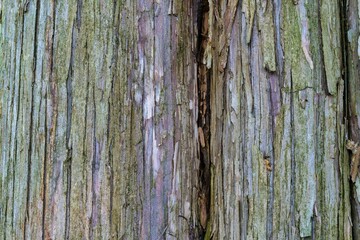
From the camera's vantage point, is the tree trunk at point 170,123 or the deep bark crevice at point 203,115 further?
the deep bark crevice at point 203,115

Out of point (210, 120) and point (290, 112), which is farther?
point (210, 120)

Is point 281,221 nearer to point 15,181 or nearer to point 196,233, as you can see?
point 196,233

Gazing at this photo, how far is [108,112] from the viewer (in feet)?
3.83

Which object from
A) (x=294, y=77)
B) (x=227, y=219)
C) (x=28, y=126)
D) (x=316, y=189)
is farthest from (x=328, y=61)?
(x=28, y=126)

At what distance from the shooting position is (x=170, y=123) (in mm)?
1200

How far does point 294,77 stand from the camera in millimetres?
1151

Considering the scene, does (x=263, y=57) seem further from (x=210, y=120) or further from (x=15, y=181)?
(x=15, y=181)

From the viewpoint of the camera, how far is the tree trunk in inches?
44.7

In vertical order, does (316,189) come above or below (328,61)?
below

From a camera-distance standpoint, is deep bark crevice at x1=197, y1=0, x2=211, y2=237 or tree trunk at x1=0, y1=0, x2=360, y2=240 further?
deep bark crevice at x1=197, y1=0, x2=211, y2=237

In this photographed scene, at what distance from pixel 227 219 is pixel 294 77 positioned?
1.29 feet

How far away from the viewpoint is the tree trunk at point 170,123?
1136 millimetres

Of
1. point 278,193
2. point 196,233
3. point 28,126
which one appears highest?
point 28,126

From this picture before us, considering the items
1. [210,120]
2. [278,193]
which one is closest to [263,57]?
[210,120]
